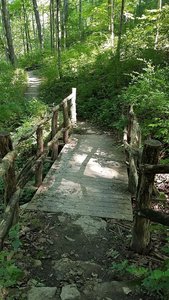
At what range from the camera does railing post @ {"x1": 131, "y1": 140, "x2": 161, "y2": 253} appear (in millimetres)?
3445

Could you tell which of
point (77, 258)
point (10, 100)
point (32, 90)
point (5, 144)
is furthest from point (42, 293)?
point (32, 90)

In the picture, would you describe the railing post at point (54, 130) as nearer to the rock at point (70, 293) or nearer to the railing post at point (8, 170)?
the railing post at point (8, 170)

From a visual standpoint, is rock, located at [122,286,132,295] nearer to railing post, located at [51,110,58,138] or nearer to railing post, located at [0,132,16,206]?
railing post, located at [0,132,16,206]

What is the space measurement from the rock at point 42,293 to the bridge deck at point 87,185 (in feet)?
5.97

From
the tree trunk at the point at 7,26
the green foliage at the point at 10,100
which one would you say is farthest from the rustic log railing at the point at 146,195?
the tree trunk at the point at 7,26

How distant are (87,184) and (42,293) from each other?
123 inches

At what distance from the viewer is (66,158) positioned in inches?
296

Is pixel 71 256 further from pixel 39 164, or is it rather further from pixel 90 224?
pixel 39 164

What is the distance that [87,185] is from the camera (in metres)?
6.06

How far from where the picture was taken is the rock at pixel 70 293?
10.2 feet

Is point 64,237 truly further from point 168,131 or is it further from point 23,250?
point 168,131

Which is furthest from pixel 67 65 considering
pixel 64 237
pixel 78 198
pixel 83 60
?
pixel 64 237

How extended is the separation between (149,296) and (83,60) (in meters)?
14.7

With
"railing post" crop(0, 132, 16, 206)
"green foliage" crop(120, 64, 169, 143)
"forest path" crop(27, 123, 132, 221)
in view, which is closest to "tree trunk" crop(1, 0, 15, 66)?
"green foliage" crop(120, 64, 169, 143)
